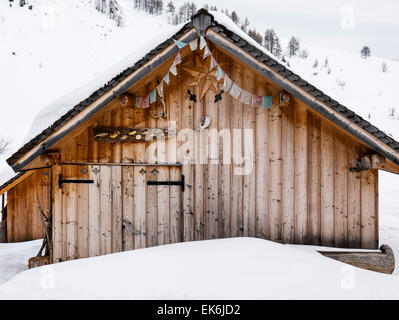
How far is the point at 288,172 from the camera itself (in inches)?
160

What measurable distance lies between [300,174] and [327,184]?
0.44 metres

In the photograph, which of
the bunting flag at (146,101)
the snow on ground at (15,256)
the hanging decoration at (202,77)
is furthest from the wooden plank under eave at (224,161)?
the snow on ground at (15,256)

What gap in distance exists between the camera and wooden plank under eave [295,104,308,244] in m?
4.01

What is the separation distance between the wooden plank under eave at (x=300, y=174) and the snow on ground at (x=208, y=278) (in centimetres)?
83

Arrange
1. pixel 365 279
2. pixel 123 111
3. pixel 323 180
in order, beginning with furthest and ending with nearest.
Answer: pixel 123 111 → pixel 323 180 → pixel 365 279

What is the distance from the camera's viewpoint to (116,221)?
14.1 feet

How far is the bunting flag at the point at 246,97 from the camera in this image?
3932 millimetres

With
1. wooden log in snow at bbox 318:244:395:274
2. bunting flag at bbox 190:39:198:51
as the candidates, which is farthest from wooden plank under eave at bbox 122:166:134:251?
wooden log in snow at bbox 318:244:395:274

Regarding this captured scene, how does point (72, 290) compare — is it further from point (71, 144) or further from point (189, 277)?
point (71, 144)

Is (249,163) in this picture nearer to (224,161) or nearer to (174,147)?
(224,161)
